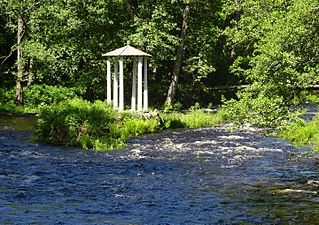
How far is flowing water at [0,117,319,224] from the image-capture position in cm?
1328

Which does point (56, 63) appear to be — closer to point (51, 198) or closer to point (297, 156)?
point (297, 156)

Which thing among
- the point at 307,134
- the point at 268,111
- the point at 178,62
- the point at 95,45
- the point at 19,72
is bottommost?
the point at 307,134

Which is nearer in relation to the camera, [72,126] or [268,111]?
[268,111]

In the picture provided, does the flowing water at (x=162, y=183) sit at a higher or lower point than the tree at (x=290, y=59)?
lower

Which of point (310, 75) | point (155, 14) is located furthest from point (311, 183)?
point (155, 14)

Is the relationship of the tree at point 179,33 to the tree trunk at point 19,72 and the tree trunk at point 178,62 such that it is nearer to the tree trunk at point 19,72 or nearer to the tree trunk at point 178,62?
the tree trunk at point 178,62

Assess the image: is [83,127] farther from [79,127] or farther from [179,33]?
[179,33]

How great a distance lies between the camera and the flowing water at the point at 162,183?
523 inches

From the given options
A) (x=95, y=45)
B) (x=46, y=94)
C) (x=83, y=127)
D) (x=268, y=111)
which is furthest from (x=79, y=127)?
(x=95, y=45)

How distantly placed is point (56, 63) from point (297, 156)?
22426 millimetres

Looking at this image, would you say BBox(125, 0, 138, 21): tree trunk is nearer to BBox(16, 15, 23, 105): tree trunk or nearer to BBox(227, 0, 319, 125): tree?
BBox(16, 15, 23, 105): tree trunk

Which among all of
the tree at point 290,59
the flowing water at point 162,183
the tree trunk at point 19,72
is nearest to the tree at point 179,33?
the tree trunk at point 19,72

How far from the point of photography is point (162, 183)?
17.0m

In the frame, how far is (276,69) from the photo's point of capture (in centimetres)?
1609
